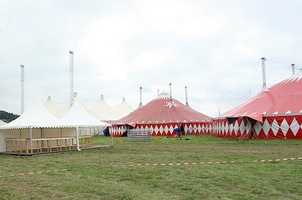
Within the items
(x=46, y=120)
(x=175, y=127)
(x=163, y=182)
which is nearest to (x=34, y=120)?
(x=46, y=120)

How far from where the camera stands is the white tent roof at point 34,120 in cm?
1253

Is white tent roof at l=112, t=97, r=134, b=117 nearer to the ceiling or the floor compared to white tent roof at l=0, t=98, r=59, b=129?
nearer to the ceiling

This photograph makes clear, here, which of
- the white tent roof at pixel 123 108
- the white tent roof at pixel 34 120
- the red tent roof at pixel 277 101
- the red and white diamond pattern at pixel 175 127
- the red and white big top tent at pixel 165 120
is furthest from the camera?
the white tent roof at pixel 123 108

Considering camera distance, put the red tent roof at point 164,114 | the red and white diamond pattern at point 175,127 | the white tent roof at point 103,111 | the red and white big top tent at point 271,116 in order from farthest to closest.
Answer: the white tent roof at point 103,111 → the red tent roof at point 164,114 → the red and white diamond pattern at point 175,127 → the red and white big top tent at point 271,116

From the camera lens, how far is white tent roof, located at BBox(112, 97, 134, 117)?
131 feet

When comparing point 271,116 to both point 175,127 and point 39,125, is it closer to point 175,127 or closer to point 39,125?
point 175,127

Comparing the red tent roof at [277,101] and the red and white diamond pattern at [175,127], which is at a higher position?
the red tent roof at [277,101]

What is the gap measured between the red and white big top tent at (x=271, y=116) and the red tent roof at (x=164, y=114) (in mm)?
5696

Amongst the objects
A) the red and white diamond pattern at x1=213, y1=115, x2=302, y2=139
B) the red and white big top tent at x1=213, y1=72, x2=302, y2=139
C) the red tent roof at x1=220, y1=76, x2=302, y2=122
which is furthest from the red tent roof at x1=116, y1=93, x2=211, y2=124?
the red tent roof at x1=220, y1=76, x2=302, y2=122

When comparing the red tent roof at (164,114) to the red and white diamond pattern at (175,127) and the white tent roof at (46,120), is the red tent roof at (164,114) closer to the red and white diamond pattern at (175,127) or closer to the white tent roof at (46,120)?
the red and white diamond pattern at (175,127)

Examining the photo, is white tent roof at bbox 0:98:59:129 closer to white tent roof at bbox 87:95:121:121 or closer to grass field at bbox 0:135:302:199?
grass field at bbox 0:135:302:199

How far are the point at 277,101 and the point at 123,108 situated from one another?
2513 cm

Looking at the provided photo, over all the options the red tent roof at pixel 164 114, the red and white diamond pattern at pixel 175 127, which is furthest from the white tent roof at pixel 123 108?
the red and white diamond pattern at pixel 175 127

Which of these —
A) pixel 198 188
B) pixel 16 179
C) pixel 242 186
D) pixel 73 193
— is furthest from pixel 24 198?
pixel 242 186
